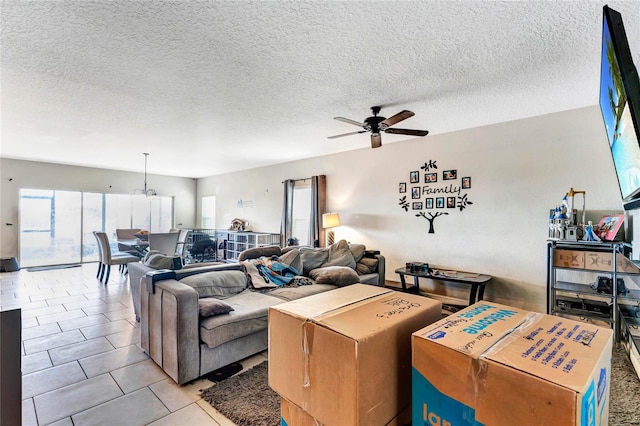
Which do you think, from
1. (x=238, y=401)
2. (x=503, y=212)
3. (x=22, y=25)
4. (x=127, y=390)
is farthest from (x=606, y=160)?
A: (x=22, y=25)

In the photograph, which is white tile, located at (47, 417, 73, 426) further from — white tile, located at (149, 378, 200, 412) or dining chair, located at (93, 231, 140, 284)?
dining chair, located at (93, 231, 140, 284)

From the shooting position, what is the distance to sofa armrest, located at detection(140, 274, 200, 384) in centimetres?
226

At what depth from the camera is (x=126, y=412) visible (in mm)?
1976

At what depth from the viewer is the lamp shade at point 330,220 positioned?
217 inches

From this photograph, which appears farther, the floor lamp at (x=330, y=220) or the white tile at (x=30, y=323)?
the floor lamp at (x=330, y=220)

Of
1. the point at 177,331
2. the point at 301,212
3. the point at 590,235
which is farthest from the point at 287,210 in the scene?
the point at 590,235

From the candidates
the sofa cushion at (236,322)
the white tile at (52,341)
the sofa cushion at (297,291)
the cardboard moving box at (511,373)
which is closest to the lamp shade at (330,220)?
the sofa cushion at (297,291)

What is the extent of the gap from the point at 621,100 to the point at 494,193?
2.64 meters

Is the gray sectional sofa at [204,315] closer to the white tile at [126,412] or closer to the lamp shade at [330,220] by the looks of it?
the white tile at [126,412]

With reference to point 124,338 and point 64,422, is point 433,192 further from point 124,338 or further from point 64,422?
point 64,422

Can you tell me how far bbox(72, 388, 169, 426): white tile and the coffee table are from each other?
126 inches

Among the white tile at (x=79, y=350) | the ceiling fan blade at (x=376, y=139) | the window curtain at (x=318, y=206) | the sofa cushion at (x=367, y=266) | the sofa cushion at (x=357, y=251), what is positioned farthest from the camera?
the window curtain at (x=318, y=206)

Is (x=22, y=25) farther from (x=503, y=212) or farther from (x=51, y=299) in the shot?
(x=503, y=212)

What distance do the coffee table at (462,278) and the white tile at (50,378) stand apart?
367cm
